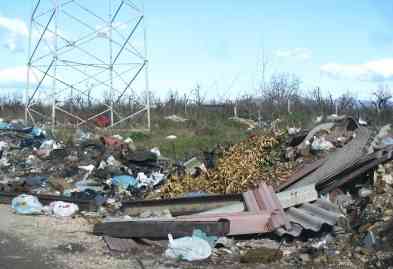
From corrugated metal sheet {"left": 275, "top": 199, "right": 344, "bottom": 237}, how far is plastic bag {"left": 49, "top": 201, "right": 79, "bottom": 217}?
365cm

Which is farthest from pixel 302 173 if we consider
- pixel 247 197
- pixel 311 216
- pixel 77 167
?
pixel 77 167

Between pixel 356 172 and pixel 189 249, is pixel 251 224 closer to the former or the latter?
pixel 189 249

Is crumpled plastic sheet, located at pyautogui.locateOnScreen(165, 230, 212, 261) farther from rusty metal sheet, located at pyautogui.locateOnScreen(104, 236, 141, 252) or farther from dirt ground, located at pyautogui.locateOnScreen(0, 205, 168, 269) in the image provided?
rusty metal sheet, located at pyautogui.locateOnScreen(104, 236, 141, 252)

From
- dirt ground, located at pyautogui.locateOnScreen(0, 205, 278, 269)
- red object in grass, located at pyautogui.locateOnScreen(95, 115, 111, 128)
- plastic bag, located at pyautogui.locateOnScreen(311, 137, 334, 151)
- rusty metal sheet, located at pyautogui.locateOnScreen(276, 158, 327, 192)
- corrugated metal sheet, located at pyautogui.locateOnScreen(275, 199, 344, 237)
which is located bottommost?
dirt ground, located at pyautogui.locateOnScreen(0, 205, 278, 269)

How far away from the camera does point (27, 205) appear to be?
9.96 m

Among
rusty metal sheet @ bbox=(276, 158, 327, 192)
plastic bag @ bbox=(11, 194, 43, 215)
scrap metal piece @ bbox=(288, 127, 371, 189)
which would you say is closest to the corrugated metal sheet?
scrap metal piece @ bbox=(288, 127, 371, 189)

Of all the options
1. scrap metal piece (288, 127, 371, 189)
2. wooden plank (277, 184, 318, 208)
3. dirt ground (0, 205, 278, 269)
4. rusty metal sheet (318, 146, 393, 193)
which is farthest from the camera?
scrap metal piece (288, 127, 371, 189)

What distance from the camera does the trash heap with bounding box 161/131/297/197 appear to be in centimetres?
965

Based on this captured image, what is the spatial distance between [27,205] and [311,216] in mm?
4849

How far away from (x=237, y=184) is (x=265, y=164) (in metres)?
0.99

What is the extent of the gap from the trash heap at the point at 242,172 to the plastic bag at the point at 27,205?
2100 millimetres

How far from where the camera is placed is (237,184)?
9625 millimetres

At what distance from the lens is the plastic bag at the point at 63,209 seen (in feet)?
31.6

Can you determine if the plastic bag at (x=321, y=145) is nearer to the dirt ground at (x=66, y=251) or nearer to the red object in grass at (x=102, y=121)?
the dirt ground at (x=66, y=251)
